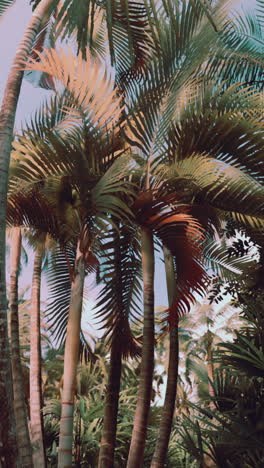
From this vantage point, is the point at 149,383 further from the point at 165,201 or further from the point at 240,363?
the point at 165,201

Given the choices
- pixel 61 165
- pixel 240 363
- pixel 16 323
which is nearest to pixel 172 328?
pixel 240 363

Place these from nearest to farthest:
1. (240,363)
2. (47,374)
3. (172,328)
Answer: (240,363), (172,328), (47,374)

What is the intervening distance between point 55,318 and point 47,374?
1342 cm

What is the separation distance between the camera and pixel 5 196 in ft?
13.4

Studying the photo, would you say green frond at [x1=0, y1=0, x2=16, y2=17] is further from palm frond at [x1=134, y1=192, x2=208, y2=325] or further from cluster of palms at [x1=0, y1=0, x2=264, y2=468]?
palm frond at [x1=134, y1=192, x2=208, y2=325]

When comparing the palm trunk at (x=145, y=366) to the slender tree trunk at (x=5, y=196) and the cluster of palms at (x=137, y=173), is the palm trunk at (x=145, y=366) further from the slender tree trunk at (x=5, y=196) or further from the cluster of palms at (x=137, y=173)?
the slender tree trunk at (x=5, y=196)

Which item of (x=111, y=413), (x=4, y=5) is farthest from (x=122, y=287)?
(x=4, y=5)

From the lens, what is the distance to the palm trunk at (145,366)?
449 cm

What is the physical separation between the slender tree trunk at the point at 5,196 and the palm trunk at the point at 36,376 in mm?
2864

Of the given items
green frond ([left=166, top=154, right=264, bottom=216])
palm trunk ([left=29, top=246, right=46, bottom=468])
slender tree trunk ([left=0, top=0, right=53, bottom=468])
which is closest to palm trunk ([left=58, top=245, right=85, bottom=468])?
slender tree trunk ([left=0, top=0, right=53, bottom=468])

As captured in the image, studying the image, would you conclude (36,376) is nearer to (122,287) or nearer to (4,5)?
(122,287)

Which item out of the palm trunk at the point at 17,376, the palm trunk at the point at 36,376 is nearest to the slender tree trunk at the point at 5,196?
the palm trunk at the point at 17,376

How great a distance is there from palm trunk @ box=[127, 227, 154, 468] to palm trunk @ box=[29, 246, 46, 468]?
2.45m

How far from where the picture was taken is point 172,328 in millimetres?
5184
